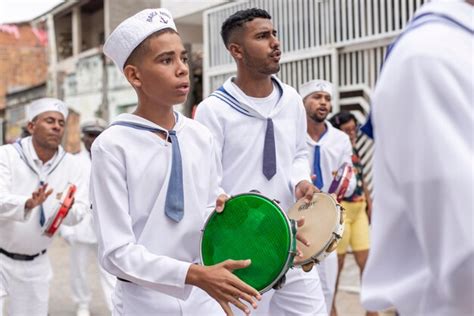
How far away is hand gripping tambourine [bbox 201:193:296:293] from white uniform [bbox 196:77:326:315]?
122cm

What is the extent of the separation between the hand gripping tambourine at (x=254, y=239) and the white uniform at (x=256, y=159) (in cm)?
122

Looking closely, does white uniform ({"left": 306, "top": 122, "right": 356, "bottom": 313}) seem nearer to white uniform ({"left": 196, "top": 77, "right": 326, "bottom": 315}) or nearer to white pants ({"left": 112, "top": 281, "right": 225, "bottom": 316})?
white uniform ({"left": 196, "top": 77, "right": 326, "bottom": 315})

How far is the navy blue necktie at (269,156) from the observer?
14.0 feet

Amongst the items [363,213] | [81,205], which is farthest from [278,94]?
[363,213]

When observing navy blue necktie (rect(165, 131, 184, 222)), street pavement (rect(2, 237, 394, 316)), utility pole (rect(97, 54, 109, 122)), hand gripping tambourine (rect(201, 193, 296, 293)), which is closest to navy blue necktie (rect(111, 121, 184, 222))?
navy blue necktie (rect(165, 131, 184, 222))

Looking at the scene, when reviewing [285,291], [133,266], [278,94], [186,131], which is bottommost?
[285,291]

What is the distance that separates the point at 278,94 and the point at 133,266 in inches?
75.6

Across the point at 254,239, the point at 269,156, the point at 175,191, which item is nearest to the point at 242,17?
the point at 269,156

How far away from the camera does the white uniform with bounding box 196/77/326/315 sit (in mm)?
4250

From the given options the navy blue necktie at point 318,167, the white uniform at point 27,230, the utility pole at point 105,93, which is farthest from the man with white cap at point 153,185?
the utility pole at point 105,93

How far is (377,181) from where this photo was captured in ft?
5.30

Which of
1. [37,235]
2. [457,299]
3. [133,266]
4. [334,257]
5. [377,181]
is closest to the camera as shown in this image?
[457,299]

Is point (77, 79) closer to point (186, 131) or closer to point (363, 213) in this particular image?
point (363, 213)

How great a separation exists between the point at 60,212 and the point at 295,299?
199 cm
